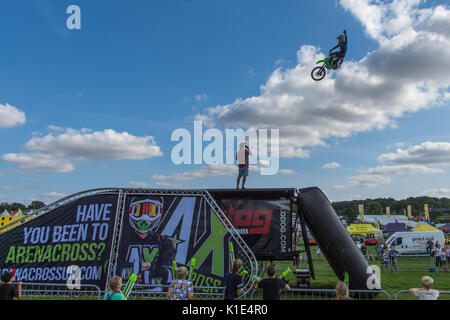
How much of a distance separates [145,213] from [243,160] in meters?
3.95

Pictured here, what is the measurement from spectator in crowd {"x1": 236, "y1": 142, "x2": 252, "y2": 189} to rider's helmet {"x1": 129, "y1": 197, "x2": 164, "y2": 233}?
9.65 feet

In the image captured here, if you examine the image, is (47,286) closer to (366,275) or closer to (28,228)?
(28,228)

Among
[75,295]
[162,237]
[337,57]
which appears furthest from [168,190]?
[337,57]

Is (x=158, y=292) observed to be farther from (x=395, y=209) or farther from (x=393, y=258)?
(x=395, y=209)

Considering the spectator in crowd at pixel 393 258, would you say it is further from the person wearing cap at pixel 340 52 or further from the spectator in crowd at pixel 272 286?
the spectator in crowd at pixel 272 286

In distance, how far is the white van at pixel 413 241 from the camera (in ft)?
95.8

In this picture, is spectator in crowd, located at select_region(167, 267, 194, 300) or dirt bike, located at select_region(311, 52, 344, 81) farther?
dirt bike, located at select_region(311, 52, 344, 81)

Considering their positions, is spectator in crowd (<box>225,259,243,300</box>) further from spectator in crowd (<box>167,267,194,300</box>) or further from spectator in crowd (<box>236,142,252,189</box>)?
spectator in crowd (<box>236,142,252,189</box>)

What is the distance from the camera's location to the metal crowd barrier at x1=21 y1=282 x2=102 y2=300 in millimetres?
9727

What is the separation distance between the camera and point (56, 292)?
32.8 ft

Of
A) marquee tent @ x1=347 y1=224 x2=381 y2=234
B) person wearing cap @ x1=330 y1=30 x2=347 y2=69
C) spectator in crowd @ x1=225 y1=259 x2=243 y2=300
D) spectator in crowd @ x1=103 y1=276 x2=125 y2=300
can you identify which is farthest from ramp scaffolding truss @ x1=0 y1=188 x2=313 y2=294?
marquee tent @ x1=347 y1=224 x2=381 y2=234
